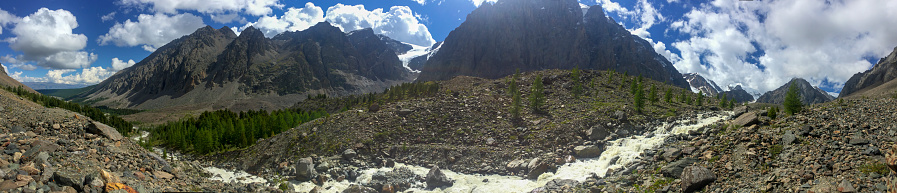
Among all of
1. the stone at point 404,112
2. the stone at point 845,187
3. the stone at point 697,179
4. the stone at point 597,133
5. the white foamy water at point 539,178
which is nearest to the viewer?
the stone at point 845,187

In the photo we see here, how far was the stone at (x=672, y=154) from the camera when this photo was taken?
3000 centimetres

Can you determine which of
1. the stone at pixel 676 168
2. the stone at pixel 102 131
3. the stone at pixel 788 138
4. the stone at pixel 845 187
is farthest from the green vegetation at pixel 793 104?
the stone at pixel 102 131

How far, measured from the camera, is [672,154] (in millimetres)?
30641

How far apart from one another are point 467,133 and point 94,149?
3970 centimetres

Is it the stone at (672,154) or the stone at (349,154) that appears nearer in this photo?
the stone at (672,154)

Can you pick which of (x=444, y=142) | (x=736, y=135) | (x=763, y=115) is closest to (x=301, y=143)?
(x=444, y=142)

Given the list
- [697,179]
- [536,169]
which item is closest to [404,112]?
[536,169]

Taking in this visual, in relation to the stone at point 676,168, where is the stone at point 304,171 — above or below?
below

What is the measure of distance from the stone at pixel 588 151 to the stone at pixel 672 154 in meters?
9.55

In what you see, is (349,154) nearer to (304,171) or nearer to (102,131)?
(304,171)

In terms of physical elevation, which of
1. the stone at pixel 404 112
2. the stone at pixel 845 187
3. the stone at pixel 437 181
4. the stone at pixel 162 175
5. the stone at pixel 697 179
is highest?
the stone at pixel 404 112

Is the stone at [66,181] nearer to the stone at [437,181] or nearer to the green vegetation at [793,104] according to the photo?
the stone at [437,181]

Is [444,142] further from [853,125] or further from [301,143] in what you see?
[853,125]

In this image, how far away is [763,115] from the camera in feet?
109
